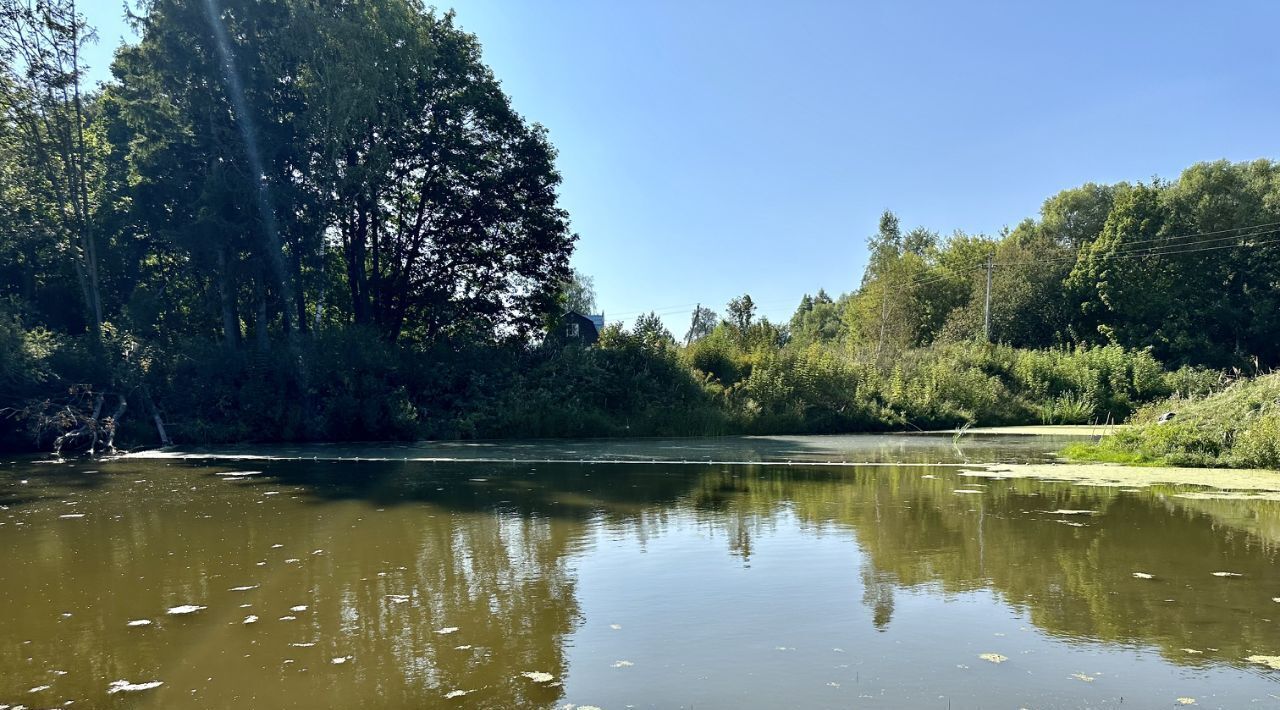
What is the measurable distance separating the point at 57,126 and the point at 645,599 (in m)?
24.4

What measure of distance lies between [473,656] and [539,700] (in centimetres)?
76

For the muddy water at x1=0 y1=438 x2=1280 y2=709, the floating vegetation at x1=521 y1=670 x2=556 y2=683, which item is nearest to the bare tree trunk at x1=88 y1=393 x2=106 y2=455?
the muddy water at x1=0 y1=438 x2=1280 y2=709

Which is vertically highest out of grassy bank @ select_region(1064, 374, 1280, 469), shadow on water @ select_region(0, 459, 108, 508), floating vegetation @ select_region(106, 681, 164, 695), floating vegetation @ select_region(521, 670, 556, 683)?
grassy bank @ select_region(1064, 374, 1280, 469)

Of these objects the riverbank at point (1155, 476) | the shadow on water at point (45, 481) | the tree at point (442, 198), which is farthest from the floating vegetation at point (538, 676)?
the tree at point (442, 198)

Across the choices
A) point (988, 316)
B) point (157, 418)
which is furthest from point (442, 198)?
point (988, 316)

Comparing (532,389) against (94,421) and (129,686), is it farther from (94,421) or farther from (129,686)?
(129,686)

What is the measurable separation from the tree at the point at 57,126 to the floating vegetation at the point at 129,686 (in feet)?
66.3

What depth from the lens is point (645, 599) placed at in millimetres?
5652

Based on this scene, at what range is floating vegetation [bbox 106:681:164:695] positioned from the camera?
13.4ft

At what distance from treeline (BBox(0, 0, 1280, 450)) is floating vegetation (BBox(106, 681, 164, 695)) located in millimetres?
16789

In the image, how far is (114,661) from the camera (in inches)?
178

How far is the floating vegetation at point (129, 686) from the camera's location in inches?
161

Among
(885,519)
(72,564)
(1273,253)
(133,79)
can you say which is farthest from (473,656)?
(1273,253)

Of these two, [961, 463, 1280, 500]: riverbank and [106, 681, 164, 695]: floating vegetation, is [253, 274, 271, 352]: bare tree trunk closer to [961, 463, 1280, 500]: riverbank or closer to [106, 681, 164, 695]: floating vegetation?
[961, 463, 1280, 500]: riverbank
